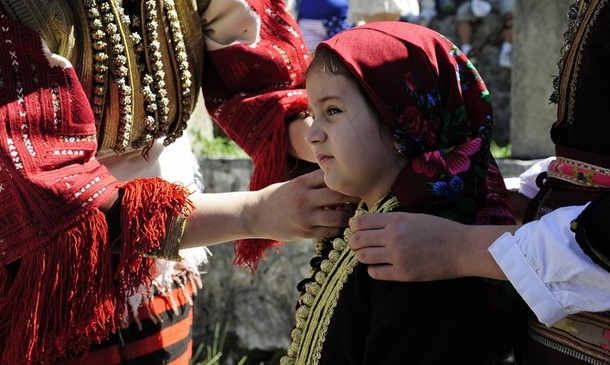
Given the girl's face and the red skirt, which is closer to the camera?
the girl's face

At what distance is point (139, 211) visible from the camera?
195 cm

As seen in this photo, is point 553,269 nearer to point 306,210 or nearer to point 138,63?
point 306,210

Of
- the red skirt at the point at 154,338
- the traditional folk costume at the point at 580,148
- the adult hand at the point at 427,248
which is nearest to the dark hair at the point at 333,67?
the adult hand at the point at 427,248

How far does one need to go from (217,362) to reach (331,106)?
288 centimetres

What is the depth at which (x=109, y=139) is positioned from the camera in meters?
2.21

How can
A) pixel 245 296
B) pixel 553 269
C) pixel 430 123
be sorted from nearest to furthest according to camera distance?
pixel 553 269, pixel 430 123, pixel 245 296

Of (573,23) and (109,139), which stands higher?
(573,23)

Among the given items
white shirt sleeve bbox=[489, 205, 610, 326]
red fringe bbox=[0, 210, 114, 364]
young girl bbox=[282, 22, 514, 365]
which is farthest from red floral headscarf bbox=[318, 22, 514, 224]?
red fringe bbox=[0, 210, 114, 364]

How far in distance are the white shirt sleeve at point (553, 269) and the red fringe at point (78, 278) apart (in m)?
0.76

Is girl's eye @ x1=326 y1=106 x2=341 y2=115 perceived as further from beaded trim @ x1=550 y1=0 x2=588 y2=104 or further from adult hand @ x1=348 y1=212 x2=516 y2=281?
beaded trim @ x1=550 y1=0 x2=588 y2=104

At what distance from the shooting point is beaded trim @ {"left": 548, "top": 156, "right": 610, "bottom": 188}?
1560mm

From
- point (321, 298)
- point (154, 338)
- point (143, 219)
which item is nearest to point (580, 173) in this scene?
point (321, 298)

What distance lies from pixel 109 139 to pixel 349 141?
0.67m

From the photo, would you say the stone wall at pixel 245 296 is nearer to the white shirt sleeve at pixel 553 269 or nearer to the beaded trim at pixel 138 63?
the beaded trim at pixel 138 63
